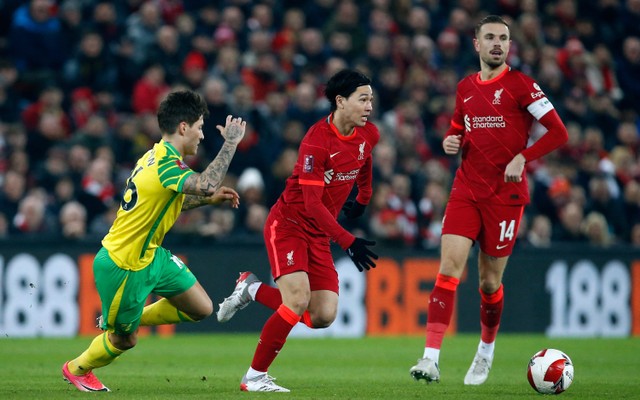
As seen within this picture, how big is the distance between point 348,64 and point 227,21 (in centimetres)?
203

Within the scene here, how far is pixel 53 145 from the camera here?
612 inches

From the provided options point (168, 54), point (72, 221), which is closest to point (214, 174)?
point (72, 221)

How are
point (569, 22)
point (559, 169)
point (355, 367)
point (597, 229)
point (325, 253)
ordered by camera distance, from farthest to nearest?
point (569, 22)
point (559, 169)
point (597, 229)
point (355, 367)
point (325, 253)

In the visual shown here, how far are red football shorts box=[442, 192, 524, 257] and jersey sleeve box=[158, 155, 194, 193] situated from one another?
2371 millimetres

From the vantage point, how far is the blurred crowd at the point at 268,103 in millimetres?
15430

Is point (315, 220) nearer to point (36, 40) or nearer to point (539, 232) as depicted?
point (539, 232)

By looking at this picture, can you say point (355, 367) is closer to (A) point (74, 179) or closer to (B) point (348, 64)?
(A) point (74, 179)

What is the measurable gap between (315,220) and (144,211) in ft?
4.71

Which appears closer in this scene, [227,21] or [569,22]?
[227,21]

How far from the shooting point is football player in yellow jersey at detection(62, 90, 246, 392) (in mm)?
8281

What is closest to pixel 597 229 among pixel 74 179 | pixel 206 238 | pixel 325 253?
pixel 206 238

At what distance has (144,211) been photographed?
27.4ft

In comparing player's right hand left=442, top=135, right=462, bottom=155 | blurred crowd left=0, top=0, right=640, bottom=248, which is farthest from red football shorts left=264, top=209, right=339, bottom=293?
blurred crowd left=0, top=0, right=640, bottom=248

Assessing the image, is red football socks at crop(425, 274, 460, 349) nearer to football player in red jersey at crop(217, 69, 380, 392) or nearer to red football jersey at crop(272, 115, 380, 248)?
football player in red jersey at crop(217, 69, 380, 392)
